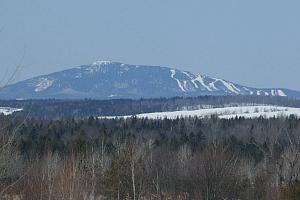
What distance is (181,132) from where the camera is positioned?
9731 centimetres

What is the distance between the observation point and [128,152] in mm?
31406

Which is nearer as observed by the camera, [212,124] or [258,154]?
[258,154]

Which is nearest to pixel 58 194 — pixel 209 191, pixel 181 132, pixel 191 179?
pixel 209 191

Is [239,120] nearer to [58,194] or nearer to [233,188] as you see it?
[233,188]

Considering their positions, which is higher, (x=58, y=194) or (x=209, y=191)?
(x=58, y=194)

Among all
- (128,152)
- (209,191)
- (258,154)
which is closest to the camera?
Answer: (128,152)

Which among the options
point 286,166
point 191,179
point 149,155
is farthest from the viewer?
point 149,155

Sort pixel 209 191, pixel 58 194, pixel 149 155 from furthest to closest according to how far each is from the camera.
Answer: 1. pixel 149 155
2. pixel 209 191
3. pixel 58 194

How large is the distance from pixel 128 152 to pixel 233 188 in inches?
293

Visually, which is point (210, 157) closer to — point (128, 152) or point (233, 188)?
point (233, 188)

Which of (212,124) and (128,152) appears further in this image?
(212,124)

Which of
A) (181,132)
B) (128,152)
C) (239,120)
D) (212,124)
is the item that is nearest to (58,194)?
(128,152)

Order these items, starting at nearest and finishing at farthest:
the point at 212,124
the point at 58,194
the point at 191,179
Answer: the point at 58,194
the point at 191,179
the point at 212,124

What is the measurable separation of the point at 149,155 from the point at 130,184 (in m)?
22.5
